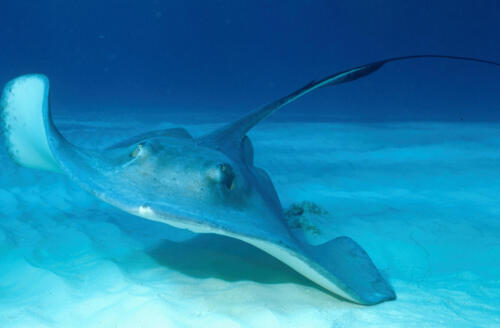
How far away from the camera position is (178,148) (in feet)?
8.45

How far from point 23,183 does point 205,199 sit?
155 inches

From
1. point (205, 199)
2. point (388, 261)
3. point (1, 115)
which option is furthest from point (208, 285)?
point (1, 115)

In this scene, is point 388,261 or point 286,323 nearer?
point 286,323

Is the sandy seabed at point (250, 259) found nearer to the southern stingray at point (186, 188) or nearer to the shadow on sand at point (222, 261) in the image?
the shadow on sand at point (222, 261)

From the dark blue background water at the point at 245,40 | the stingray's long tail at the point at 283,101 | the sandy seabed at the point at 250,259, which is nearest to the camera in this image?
the sandy seabed at the point at 250,259

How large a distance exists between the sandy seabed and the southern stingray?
0.30 m

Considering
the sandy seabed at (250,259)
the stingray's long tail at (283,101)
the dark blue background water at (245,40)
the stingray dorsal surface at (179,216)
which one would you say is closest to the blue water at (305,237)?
the sandy seabed at (250,259)

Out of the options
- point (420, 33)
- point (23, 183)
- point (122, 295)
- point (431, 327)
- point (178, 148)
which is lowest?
point (122, 295)

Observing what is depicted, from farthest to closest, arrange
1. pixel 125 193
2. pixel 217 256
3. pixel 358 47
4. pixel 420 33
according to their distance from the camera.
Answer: pixel 358 47
pixel 420 33
pixel 217 256
pixel 125 193

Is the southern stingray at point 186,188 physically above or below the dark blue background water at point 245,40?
below

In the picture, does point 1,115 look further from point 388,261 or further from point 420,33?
point 420,33

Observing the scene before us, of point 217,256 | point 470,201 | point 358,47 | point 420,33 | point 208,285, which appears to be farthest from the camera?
point 358,47

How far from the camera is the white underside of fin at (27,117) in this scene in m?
2.54

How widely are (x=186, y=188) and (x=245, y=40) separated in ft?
369
